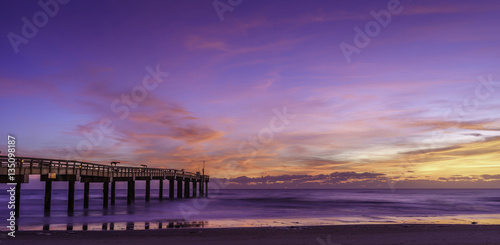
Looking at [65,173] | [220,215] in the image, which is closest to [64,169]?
[65,173]

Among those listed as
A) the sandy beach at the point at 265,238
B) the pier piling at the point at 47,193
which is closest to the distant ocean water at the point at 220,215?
the pier piling at the point at 47,193

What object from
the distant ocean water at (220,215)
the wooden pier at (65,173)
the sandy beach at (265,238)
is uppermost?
the wooden pier at (65,173)

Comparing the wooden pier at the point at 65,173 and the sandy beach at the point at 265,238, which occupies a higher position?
the wooden pier at the point at 65,173

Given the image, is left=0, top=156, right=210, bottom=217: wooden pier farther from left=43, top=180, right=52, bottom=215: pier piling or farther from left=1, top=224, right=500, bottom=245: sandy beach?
left=1, top=224, right=500, bottom=245: sandy beach

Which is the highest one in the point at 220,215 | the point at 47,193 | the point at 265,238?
the point at 47,193

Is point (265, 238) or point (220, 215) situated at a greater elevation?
point (265, 238)

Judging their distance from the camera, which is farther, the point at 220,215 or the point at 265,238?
the point at 220,215

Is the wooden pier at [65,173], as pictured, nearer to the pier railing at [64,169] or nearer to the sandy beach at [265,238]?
the pier railing at [64,169]

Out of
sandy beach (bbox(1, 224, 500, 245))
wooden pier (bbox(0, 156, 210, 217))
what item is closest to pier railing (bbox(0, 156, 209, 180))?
wooden pier (bbox(0, 156, 210, 217))

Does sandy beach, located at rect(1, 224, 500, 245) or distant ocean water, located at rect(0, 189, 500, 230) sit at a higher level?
sandy beach, located at rect(1, 224, 500, 245)

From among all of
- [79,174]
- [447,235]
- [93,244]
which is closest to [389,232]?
[447,235]

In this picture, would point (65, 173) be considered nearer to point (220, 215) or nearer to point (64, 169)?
point (64, 169)

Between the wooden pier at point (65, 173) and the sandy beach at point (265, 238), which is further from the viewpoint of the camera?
the wooden pier at point (65, 173)

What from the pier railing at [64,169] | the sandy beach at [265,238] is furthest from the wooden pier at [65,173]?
the sandy beach at [265,238]
